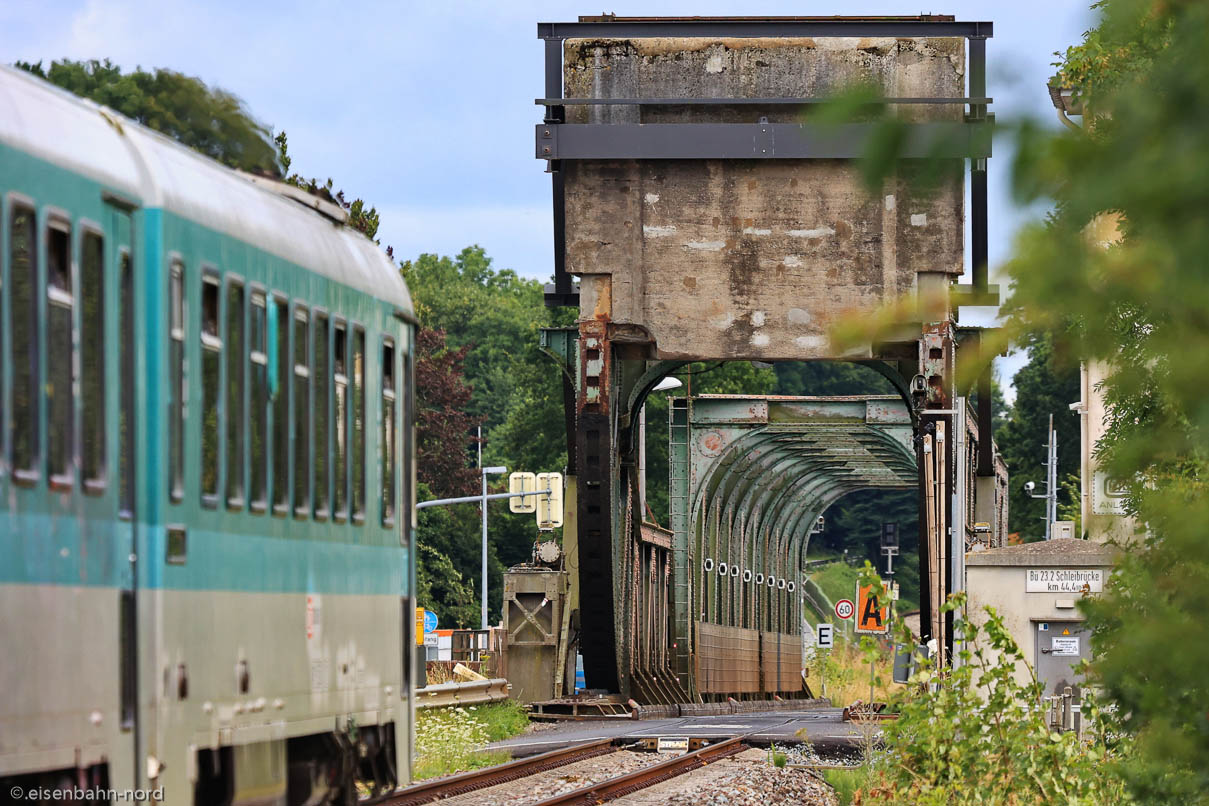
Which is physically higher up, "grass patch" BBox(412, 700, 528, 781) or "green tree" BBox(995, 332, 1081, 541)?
"green tree" BBox(995, 332, 1081, 541)

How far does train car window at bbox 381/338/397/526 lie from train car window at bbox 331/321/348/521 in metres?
0.70

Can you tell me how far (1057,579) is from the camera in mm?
22438

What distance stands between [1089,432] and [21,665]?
40567 millimetres

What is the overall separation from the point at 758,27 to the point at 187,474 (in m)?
21.9

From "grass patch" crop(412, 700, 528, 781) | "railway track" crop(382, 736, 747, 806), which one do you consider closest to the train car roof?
"railway track" crop(382, 736, 747, 806)

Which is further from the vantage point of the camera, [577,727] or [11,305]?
[577,727]

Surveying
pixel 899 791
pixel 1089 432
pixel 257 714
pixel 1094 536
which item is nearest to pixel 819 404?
pixel 1089 432

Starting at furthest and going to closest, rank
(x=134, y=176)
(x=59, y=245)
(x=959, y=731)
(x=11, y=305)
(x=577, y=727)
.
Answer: (x=577, y=727) → (x=959, y=731) → (x=134, y=176) → (x=59, y=245) → (x=11, y=305)

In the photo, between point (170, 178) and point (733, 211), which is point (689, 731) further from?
point (170, 178)

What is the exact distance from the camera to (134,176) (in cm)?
725

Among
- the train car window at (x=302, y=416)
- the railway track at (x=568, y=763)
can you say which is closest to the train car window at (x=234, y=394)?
the train car window at (x=302, y=416)

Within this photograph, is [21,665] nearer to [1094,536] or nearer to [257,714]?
[257,714]

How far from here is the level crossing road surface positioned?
2636cm

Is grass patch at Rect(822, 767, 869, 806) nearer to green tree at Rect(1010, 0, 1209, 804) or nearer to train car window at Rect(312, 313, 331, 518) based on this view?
train car window at Rect(312, 313, 331, 518)
